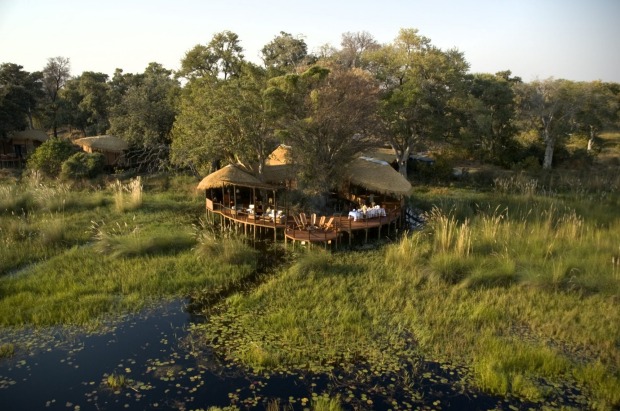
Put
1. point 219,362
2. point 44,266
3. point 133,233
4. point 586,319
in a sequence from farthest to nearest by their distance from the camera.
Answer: point 133,233, point 44,266, point 586,319, point 219,362

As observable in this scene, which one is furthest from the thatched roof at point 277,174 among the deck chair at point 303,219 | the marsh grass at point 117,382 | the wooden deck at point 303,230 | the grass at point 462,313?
the marsh grass at point 117,382

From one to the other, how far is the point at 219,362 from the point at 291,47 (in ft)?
111

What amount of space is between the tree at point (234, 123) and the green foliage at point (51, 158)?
372 inches

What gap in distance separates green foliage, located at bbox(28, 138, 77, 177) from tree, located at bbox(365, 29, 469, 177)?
19440 millimetres

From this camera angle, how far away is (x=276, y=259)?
16.0 meters

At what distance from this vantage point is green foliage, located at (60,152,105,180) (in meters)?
26.4

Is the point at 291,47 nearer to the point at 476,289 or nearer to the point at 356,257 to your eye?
the point at 356,257

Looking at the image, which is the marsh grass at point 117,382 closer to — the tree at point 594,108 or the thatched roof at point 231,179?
the thatched roof at point 231,179

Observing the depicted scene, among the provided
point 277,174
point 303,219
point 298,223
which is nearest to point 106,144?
point 277,174

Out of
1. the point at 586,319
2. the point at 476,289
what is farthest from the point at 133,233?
the point at 586,319

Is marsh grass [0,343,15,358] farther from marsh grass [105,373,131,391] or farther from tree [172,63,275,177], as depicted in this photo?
tree [172,63,275,177]

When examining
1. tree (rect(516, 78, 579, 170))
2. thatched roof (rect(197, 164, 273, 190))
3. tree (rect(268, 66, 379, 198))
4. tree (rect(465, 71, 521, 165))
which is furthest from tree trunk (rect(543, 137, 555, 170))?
thatched roof (rect(197, 164, 273, 190))

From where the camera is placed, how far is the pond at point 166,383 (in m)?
8.56

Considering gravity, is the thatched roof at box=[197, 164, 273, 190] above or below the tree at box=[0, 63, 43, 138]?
below
